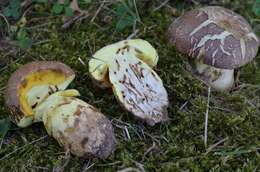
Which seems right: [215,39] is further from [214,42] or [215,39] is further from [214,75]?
[214,75]

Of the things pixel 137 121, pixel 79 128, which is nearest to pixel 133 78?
pixel 137 121

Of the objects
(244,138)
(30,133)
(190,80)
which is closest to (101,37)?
(190,80)

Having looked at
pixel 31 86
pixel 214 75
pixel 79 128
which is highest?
pixel 31 86

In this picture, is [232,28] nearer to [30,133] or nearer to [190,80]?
[190,80]

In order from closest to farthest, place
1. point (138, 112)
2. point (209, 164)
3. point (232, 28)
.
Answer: point (209, 164) < point (138, 112) < point (232, 28)

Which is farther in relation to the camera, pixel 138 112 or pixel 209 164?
pixel 138 112

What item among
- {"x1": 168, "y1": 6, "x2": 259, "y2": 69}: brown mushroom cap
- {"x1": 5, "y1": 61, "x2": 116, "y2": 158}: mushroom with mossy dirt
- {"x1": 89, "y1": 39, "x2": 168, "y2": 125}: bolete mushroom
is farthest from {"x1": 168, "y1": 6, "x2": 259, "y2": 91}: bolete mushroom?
{"x1": 5, "y1": 61, "x2": 116, "y2": 158}: mushroom with mossy dirt

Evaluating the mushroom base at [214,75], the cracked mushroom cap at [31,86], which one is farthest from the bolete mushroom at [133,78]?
the mushroom base at [214,75]
